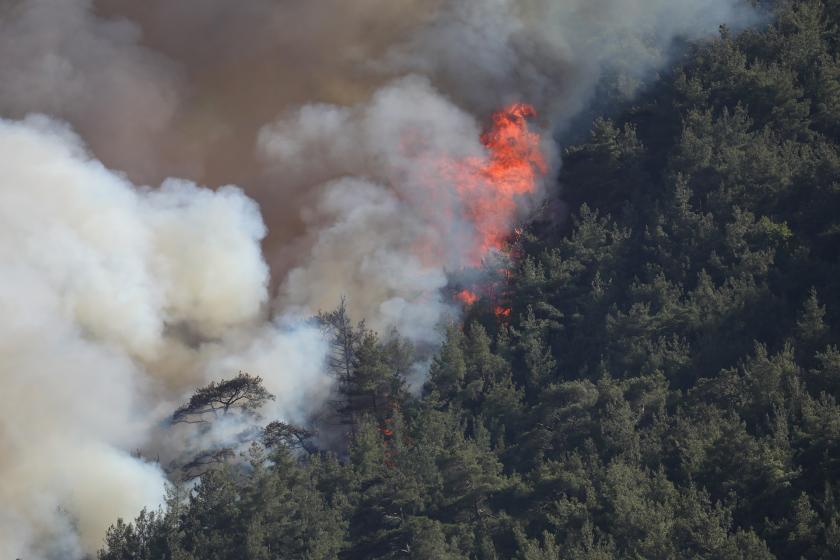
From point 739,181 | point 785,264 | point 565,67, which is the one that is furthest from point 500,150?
A: point 785,264

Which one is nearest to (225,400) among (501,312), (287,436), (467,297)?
(287,436)

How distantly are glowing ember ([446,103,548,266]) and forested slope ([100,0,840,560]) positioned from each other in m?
2.20

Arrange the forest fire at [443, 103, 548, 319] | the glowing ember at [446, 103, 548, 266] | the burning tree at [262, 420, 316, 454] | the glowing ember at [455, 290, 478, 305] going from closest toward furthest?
the burning tree at [262, 420, 316, 454] < the glowing ember at [455, 290, 478, 305] < the forest fire at [443, 103, 548, 319] < the glowing ember at [446, 103, 548, 266]

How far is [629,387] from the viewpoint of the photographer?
182ft

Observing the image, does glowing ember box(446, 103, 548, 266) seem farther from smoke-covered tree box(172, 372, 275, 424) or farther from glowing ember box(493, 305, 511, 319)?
smoke-covered tree box(172, 372, 275, 424)

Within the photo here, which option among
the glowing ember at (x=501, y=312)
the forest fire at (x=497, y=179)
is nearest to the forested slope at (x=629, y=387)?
the glowing ember at (x=501, y=312)

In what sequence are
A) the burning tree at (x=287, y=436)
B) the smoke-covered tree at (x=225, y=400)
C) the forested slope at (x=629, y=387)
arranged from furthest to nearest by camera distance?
the smoke-covered tree at (x=225, y=400)
the burning tree at (x=287, y=436)
the forested slope at (x=629, y=387)

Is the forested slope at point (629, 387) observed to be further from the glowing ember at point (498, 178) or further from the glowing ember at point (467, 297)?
the glowing ember at point (498, 178)

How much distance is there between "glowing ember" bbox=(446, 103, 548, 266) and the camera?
68.8 metres

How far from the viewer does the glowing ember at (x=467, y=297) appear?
65.4m

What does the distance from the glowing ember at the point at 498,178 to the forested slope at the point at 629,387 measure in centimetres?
220

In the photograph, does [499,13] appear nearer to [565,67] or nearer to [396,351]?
[565,67]

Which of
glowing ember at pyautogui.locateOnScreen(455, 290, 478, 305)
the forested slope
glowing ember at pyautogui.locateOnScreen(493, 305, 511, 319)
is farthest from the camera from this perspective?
glowing ember at pyautogui.locateOnScreen(455, 290, 478, 305)

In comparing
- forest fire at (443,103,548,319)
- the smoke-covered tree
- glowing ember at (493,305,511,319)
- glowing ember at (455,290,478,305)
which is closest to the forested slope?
glowing ember at (493,305,511,319)
